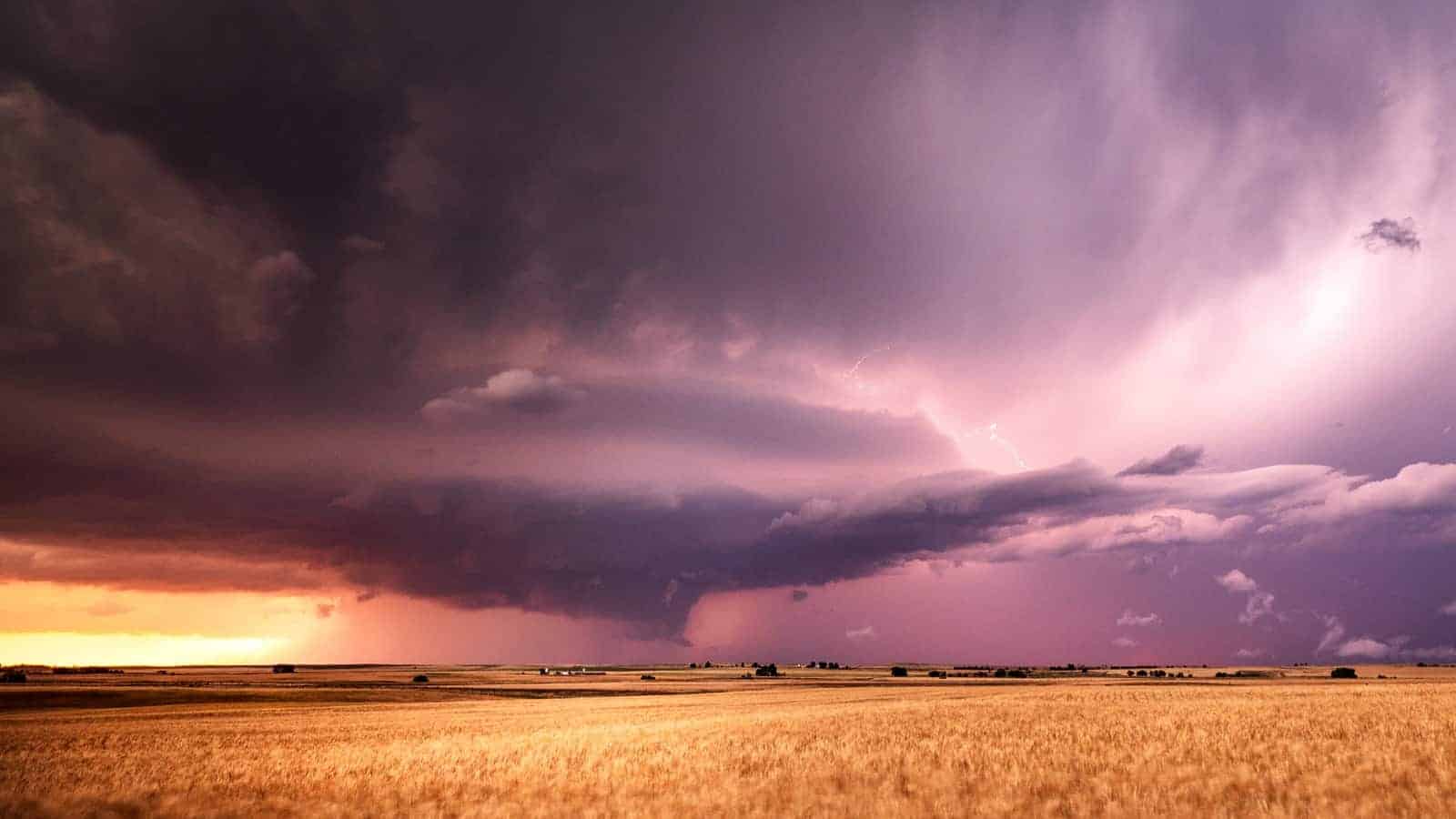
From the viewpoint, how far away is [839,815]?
18.8 meters

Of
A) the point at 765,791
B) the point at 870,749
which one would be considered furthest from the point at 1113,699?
the point at 765,791

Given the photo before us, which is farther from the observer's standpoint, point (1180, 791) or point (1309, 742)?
point (1309, 742)

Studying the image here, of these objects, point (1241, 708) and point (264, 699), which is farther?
point (264, 699)

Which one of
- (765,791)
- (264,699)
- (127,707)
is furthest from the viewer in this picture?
(264,699)

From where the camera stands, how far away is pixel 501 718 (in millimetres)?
51562

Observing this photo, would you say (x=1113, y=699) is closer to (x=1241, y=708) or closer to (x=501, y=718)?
(x=1241, y=708)

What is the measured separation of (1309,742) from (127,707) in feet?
255

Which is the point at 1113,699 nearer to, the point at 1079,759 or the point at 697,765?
the point at 1079,759

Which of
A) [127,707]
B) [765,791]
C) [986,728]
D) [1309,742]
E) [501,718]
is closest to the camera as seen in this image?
[765,791]

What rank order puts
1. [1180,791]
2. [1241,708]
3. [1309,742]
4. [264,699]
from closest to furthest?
[1180,791] < [1309,742] < [1241,708] < [264,699]

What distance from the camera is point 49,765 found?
95.1 ft

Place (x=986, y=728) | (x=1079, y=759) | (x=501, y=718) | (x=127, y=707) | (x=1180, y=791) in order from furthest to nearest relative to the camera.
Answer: (x=127, y=707) → (x=501, y=718) → (x=986, y=728) → (x=1079, y=759) → (x=1180, y=791)

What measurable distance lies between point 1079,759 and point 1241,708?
24.6m

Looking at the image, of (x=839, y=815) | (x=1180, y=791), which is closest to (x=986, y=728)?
(x=1180, y=791)
